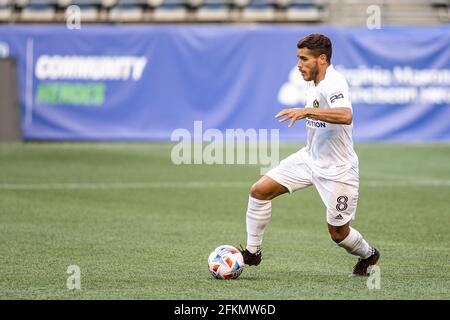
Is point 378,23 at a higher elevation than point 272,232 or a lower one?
higher

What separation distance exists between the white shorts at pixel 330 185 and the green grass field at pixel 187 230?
1.63 feet

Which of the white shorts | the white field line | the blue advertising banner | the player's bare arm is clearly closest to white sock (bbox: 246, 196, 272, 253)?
the white shorts

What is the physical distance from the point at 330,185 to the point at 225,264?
101 cm

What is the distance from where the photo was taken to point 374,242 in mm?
9938

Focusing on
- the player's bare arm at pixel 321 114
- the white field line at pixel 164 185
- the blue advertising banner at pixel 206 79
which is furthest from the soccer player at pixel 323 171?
the blue advertising banner at pixel 206 79

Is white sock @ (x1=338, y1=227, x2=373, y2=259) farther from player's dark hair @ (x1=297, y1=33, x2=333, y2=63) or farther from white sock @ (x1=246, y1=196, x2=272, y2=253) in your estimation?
player's dark hair @ (x1=297, y1=33, x2=333, y2=63)

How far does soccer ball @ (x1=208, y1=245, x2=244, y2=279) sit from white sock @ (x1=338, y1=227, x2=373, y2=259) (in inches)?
31.9

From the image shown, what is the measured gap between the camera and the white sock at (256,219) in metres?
7.96

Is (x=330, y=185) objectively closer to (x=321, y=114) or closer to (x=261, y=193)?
(x=261, y=193)

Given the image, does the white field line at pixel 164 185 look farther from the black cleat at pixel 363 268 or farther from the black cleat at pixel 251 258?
the black cleat at pixel 363 268

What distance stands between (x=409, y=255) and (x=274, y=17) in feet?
54.1

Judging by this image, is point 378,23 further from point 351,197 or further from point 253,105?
point 351,197

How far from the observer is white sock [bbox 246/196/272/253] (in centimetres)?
796
